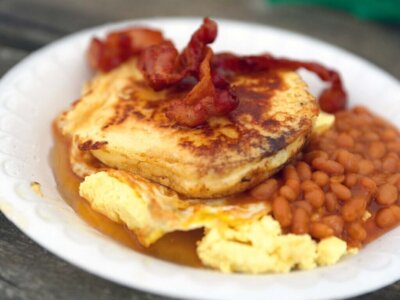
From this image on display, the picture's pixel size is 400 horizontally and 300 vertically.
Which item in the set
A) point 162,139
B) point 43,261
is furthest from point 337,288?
point 43,261

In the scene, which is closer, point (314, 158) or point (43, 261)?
point (43, 261)

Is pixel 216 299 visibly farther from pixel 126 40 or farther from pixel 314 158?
pixel 126 40

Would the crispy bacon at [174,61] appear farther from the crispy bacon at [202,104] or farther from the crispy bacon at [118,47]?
the crispy bacon at [118,47]

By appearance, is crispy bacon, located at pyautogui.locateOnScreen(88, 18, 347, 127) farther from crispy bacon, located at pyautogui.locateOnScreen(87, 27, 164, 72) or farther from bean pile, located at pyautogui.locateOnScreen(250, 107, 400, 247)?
bean pile, located at pyautogui.locateOnScreen(250, 107, 400, 247)

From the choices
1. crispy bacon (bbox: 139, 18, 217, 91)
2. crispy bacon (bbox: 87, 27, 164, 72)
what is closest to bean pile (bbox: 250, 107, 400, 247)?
crispy bacon (bbox: 139, 18, 217, 91)

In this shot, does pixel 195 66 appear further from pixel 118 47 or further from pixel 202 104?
pixel 118 47
